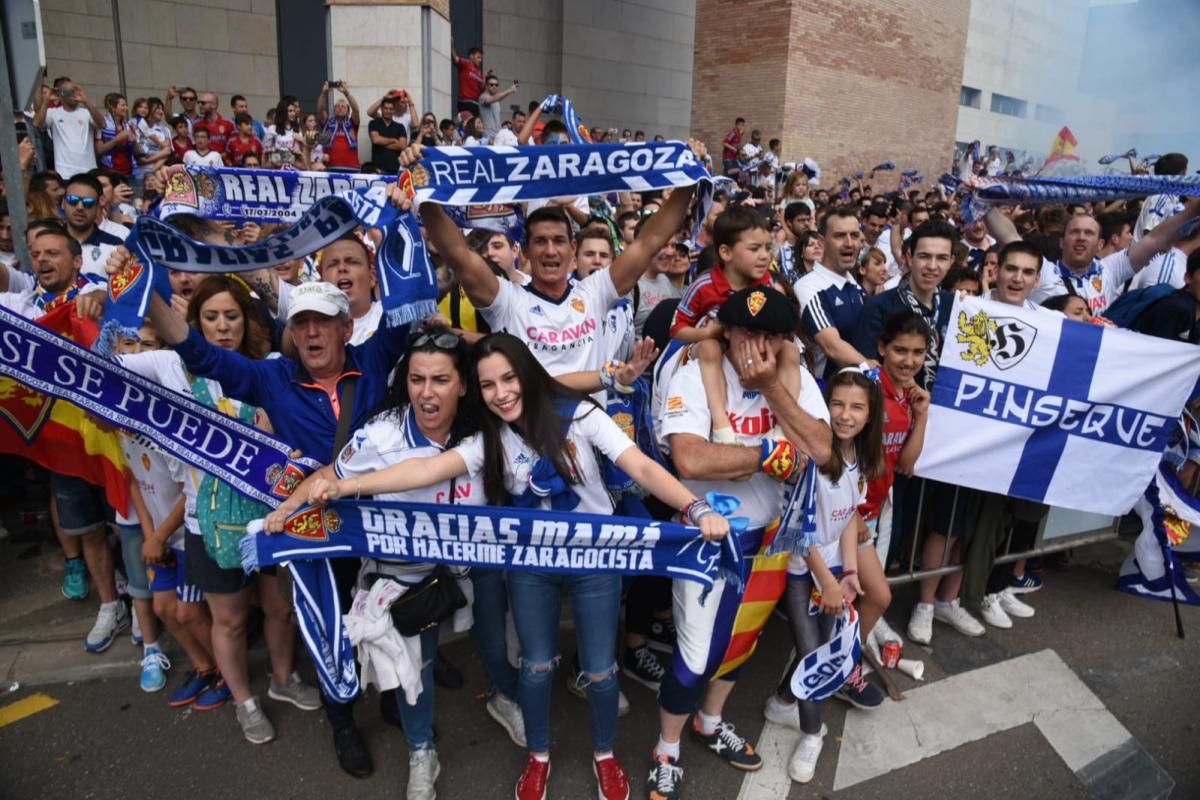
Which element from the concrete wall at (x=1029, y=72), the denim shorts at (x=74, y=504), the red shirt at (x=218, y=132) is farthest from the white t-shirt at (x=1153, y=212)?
the concrete wall at (x=1029, y=72)

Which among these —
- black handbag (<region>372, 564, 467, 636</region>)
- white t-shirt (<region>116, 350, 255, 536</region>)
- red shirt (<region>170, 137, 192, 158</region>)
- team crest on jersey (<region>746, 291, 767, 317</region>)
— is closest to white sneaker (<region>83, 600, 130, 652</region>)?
white t-shirt (<region>116, 350, 255, 536</region>)

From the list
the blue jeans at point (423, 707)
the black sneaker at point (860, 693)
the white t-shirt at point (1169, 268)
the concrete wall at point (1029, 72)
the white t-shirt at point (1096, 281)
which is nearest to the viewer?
the blue jeans at point (423, 707)

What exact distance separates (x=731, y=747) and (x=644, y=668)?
69 centimetres

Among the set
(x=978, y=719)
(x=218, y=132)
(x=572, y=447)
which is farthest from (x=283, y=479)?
(x=218, y=132)

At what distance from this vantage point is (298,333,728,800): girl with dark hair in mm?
2918

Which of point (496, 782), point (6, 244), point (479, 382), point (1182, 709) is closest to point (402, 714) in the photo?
point (496, 782)

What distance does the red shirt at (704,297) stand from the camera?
3.63 m

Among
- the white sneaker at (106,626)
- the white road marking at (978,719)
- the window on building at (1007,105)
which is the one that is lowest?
the white road marking at (978,719)

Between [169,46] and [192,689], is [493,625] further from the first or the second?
[169,46]

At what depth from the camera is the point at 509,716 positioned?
3.68 m

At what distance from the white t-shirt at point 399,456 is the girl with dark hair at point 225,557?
1.98 feet

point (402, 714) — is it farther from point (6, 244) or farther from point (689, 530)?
point (6, 244)

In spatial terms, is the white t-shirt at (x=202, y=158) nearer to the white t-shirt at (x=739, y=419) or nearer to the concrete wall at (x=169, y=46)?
the concrete wall at (x=169, y=46)

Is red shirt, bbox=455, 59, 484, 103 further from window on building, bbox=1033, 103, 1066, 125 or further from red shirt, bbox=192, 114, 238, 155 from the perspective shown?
window on building, bbox=1033, 103, 1066, 125
